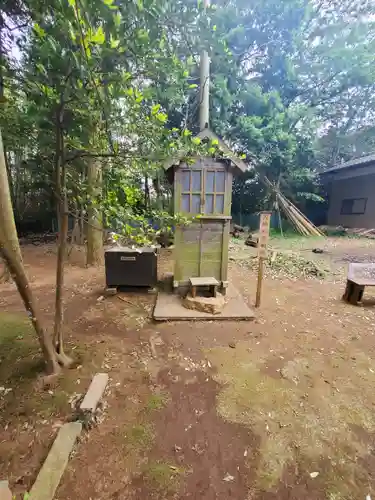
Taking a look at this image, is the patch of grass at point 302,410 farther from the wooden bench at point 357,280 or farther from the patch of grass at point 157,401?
the wooden bench at point 357,280

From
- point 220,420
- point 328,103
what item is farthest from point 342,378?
point 328,103

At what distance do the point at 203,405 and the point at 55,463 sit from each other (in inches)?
46.2

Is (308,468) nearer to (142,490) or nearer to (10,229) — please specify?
(142,490)

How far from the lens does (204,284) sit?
4098 millimetres

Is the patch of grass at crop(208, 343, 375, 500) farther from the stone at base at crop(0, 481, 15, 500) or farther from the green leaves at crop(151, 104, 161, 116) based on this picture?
the green leaves at crop(151, 104, 161, 116)

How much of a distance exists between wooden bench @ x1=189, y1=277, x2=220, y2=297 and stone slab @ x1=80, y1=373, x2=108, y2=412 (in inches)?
77.3

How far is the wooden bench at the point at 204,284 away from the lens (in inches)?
161

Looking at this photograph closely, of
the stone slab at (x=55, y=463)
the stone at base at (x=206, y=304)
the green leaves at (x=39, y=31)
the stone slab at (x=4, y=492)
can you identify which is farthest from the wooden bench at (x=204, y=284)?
the green leaves at (x=39, y=31)

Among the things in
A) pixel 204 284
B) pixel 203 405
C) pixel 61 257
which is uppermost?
pixel 61 257

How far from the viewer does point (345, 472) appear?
168cm

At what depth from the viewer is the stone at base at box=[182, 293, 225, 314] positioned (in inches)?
152

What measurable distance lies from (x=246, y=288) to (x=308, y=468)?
3630 mm

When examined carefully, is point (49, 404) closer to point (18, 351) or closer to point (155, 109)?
point (18, 351)

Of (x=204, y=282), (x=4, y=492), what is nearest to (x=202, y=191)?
(x=204, y=282)
